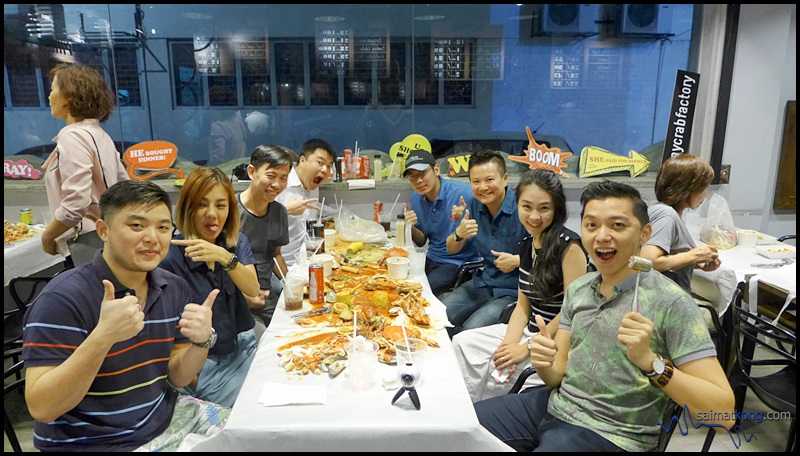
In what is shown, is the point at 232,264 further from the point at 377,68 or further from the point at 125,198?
the point at 377,68

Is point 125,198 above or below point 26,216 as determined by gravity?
above

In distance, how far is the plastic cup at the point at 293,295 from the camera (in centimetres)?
227

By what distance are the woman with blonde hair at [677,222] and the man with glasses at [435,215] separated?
48.6 inches

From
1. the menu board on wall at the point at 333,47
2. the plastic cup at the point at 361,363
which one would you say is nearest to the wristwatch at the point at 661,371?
the plastic cup at the point at 361,363

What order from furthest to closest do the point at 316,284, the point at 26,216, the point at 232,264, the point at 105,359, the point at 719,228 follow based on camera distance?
1. the point at 26,216
2. the point at 719,228
3. the point at 316,284
4. the point at 232,264
5. the point at 105,359

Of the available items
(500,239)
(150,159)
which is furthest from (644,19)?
(150,159)

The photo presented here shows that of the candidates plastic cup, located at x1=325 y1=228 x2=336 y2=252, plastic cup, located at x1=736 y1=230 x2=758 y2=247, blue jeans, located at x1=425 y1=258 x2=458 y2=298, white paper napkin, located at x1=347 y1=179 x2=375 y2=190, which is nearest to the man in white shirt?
plastic cup, located at x1=325 y1=228 x2=336 y2=252

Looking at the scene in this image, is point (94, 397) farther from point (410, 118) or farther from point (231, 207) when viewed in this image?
point (410, 118)

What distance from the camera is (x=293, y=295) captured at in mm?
2271

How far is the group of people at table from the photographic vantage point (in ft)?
4.77

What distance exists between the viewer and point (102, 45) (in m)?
4.47

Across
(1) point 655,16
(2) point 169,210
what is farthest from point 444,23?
(2) point 169,210

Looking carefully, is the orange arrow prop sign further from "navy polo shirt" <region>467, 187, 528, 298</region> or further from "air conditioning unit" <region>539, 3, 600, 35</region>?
"navy polo shirt" <region>467, 187, 528, 298</region>

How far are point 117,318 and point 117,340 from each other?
0.07 meters
